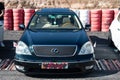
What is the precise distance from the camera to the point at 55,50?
9.23 meters

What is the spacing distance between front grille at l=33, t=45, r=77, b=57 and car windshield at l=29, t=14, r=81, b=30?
160 cm

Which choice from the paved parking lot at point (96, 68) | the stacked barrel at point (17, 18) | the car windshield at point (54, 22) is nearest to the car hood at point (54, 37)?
the car windshield at point (54, 22)

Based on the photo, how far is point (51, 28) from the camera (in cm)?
1071

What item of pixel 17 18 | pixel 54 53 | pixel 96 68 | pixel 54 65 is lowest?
pixel 17 18

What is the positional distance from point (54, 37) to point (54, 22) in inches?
54.9

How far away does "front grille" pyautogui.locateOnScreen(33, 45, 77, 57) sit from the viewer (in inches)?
361

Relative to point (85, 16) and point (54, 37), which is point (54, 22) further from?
point (85, 16)

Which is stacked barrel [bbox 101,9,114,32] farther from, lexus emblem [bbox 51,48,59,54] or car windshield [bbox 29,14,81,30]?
lexus emblem [bbox 51,48,59,54]

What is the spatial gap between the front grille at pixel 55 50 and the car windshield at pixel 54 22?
1601 mm

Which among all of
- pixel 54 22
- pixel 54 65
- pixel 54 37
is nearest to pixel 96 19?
pixel 54 22

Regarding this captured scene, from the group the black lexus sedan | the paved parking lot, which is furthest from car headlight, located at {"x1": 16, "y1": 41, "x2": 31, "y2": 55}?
the paved parking lot

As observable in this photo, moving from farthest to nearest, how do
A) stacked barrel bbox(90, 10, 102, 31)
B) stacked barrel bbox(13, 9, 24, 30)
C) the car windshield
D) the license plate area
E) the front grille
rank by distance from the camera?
stacked barrel bbox(13, 9, 24, 30), stacked barrel bbox(90, 10, 102, 31), the car windshield, the front grille, the license plate area

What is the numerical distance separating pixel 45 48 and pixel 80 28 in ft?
6.14

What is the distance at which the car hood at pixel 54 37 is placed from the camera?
9438mm
